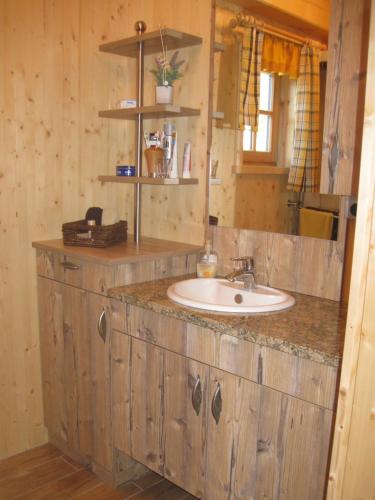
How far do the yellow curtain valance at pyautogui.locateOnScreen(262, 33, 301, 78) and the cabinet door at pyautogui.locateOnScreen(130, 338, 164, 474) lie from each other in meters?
1.18

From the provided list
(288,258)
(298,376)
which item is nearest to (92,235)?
(288,258)

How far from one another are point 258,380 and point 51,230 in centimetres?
141

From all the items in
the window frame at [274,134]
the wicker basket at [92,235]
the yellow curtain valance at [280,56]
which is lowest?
the wicker basket at [92,235]

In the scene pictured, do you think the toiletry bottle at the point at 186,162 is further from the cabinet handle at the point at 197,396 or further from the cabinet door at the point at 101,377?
the cabinet handle at the point at 197,396

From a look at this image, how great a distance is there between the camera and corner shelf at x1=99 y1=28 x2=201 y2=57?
2.06 metres

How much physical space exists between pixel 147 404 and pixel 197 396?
1.01ft

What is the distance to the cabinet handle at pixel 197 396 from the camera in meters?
1.67

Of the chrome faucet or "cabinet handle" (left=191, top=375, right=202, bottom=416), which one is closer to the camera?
"cabinet handle" (left=191, top=375, right=202, bottom=416)

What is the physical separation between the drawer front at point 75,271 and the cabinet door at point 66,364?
40mm

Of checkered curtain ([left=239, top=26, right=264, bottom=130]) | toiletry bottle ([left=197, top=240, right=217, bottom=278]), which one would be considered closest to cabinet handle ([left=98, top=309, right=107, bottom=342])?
toiletry bottle ([left=197, top=240, right=217, bottom=278])

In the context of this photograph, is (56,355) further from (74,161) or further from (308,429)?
(308,429)

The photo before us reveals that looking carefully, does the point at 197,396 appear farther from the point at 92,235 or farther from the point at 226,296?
the point at 92,235

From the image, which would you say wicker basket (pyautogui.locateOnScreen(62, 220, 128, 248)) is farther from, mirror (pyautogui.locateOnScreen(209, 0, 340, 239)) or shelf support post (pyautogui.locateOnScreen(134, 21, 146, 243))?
mirror (pyautogui.locateOnScreen(209, 0, 340, 239))

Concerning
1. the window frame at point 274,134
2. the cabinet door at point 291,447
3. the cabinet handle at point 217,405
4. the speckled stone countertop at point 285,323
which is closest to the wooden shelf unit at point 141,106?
the window frame at point 274,134
